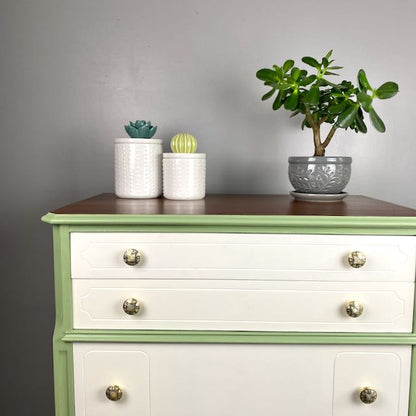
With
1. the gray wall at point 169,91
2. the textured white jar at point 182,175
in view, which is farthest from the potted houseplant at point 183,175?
the gray wall at point 169,91

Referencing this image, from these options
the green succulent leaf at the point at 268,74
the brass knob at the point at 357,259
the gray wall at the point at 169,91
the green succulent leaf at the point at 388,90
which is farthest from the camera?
the gray wall at the point at 169,91

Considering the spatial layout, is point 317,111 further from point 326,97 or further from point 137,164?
point 137,164

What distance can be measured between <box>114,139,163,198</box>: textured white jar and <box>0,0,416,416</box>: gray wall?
0.87 feet

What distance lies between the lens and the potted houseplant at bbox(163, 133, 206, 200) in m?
1.15

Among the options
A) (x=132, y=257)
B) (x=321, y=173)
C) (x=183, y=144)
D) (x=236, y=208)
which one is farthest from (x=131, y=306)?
(x=321, y=173)

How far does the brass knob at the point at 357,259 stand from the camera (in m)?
0.93

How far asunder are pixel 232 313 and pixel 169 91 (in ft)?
2.59

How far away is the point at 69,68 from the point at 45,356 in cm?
99

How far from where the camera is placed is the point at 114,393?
969mm

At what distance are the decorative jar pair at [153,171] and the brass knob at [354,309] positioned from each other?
48 cm

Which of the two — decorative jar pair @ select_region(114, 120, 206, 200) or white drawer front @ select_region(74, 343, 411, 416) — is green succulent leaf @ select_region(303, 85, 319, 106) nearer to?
decorative jar pair @ select_region(114, 120, 206, 200)

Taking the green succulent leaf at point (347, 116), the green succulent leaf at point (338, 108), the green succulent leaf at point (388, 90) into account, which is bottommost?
the green succulent leaf at point (347, 116)

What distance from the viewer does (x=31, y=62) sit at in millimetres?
1419

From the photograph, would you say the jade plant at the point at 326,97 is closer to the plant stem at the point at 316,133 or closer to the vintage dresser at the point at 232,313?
the plant stem at the point at 316,133
